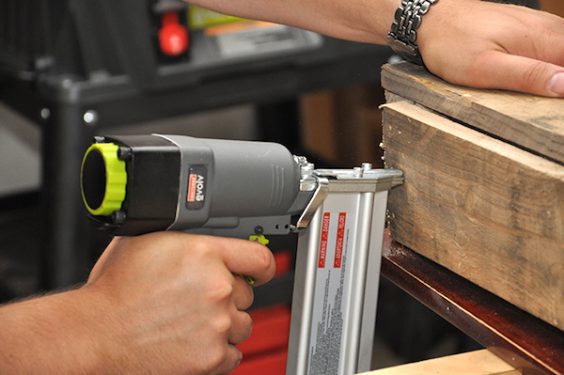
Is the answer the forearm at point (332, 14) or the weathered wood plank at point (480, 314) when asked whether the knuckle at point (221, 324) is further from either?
the forearm at point (332, 14)

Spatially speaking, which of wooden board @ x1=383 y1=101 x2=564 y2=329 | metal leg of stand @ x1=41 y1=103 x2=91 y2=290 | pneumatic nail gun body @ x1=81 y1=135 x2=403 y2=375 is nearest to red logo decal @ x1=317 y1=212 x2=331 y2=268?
pneumatic nail gun body @ x1=81 y1=135 x2=403 y2=375

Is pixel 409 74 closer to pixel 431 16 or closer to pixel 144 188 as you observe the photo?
pixel 431 16

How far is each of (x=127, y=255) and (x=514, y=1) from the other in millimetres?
626

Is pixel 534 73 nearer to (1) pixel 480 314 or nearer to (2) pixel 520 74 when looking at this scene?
(2) pixel 520 74

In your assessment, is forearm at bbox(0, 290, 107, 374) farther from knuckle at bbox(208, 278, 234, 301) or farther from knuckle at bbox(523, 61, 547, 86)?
knuckle at bbox(523, 61, 547, 86)

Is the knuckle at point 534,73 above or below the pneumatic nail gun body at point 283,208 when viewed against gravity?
above

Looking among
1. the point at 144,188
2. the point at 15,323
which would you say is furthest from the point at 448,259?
the point at 15,323

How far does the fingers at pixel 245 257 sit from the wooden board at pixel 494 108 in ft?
0.82

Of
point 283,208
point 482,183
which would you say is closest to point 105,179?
point 283,208

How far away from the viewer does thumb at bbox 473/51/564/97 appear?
3.24ft

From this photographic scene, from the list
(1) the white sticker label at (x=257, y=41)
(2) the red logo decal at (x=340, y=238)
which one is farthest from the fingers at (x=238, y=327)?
(1) the white sticker label at (x=257, y=41)

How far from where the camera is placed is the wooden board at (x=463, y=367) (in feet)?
3.03

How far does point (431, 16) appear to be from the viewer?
1.08 m

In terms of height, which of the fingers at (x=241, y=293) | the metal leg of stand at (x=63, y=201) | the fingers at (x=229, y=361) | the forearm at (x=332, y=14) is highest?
the forearm at (x=332, y=14)
